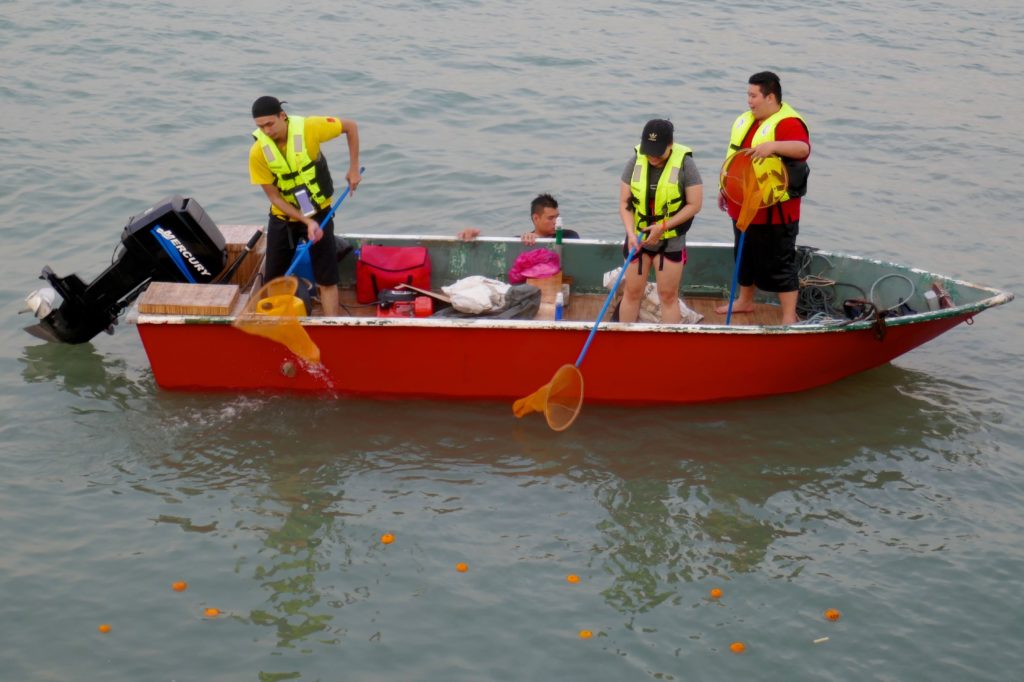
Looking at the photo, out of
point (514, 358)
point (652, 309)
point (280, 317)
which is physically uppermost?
point (652, 309)

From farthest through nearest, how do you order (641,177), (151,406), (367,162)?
(367,162), (151,406), (641,177)

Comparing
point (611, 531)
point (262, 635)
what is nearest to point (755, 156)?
point (611, 531)

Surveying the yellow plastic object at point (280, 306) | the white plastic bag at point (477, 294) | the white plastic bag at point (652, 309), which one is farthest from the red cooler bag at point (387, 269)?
the white plastic bag at point (652, 309)

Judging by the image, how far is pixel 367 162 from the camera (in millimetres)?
12367

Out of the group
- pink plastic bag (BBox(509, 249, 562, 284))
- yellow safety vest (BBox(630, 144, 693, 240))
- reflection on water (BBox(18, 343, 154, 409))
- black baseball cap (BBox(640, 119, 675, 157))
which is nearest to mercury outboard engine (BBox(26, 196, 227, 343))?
reflection on water (BBox(18, 343, 154, 409))

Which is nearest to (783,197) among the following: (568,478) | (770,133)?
(770,133)

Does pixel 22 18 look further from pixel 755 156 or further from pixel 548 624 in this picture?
pixel 548 624

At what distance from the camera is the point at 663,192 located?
7039mm

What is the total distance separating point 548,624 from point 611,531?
91cm

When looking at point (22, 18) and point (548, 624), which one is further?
point (22, 18)

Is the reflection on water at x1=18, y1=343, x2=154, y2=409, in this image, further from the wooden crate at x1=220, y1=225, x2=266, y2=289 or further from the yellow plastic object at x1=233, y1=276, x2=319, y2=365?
the yellow plastic object at x1=233, y1=276, x2=319, y2=365

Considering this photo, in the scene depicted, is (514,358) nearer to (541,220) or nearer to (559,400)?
(559,400)

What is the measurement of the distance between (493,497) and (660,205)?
210 cm

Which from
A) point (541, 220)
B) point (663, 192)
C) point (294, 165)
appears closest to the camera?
point (663, 192)
